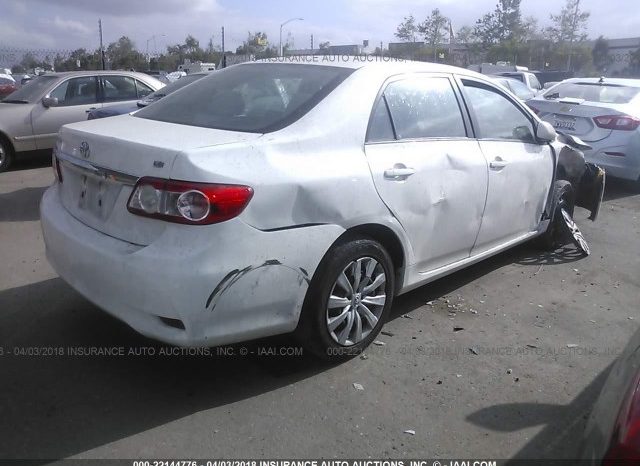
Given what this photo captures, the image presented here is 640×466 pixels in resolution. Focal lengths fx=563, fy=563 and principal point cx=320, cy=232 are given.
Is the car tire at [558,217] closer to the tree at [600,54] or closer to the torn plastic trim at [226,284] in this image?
the torn plastic trim at [226,284]

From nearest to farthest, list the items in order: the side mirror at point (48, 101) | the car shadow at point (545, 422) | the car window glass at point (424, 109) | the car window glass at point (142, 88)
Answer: the car shadow at point (545, 422) → the car window glass at point (424, 109) → the side mirror at point (48, 101) → the car window glass at point (142, 88)

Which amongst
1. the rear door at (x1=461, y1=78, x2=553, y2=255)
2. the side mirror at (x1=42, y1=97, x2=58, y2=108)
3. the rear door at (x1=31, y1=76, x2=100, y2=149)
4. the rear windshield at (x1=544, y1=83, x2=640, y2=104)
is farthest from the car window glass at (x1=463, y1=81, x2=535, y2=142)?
the side mirror at (x1=42, y1=97, x2=58, y2=108)

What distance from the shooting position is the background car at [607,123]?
7.62m

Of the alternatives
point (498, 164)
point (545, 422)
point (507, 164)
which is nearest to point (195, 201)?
point (545, 422)

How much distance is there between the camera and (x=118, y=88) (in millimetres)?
9719

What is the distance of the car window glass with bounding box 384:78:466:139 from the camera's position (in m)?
3.44

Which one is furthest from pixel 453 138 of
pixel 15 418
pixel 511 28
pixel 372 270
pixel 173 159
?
pixel 511 28

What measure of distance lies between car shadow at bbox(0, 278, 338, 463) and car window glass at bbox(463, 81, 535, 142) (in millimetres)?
2127

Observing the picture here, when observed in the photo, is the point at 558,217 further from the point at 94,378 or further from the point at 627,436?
the point at 94,378

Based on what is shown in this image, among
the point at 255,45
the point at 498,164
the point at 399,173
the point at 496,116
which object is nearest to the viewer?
the point at 399,173

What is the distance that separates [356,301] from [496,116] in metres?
2.03

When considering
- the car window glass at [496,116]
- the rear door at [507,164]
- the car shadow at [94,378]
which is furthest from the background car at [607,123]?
the car shadow at [94,378]

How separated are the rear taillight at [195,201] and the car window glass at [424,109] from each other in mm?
1293

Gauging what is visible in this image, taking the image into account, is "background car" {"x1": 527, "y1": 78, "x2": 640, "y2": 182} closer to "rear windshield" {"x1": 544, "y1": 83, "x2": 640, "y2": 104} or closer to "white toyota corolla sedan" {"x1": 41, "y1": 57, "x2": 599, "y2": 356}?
"rear windshield" {"x1": 544, "y1": 83, "x2": 640, "y2": 104}
